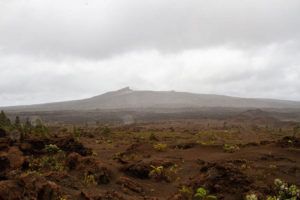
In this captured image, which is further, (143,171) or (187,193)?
(143,171)

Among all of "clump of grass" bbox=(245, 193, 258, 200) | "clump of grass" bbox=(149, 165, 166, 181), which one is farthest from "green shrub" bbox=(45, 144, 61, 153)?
"clump of grass" bbox=(245, 193, 258, 200)

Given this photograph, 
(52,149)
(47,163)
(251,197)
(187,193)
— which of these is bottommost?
(187,193)

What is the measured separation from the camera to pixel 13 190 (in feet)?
32.8

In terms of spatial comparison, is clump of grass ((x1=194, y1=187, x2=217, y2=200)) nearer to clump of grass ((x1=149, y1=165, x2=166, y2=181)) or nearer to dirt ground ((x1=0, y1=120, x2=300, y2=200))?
dirt ground ((x1=0, y1=120, x2=300, y2=200))

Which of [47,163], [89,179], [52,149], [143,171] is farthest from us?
[52,149]

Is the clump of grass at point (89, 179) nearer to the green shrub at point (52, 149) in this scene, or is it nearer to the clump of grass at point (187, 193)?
the clump of grass at point (187, 193)

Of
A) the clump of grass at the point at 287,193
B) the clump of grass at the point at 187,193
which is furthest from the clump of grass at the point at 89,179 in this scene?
the clump of grass at the point at 287,193

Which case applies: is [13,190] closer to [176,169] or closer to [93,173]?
[93,173]

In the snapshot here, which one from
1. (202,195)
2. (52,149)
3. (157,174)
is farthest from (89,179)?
(52,149)

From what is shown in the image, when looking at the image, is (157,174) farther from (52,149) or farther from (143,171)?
(52,149)

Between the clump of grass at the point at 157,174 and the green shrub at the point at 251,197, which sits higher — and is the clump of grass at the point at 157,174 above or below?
below

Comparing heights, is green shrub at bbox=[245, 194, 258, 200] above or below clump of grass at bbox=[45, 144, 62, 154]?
below

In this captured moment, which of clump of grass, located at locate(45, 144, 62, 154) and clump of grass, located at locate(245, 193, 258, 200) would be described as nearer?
clump of grass, located at locate(245, 193, 258, 200)

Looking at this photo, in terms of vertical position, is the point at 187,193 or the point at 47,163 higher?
the point at 47,163
